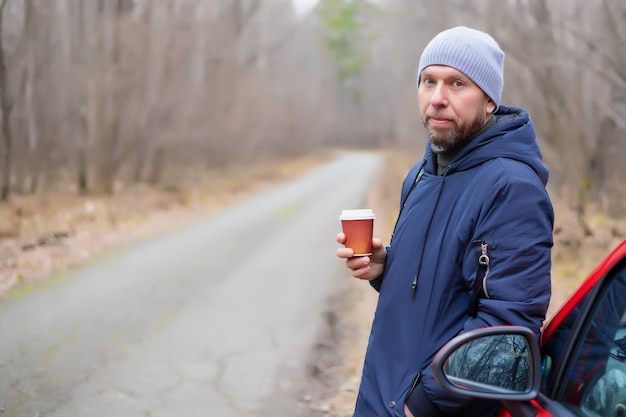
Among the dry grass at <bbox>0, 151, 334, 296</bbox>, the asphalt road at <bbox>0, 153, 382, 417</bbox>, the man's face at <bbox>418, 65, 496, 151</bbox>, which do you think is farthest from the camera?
the dry grass at <bbox>0, 151, 334, 296</bbox>

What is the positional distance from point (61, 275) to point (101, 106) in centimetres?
998

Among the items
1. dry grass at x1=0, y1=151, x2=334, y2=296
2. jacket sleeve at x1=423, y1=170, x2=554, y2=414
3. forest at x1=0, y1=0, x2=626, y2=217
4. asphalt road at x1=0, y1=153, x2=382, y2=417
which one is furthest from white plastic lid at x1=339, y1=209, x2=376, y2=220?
dry grass at x1=0, y1=151, x2=334, y2=296

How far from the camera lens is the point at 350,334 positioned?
748cm

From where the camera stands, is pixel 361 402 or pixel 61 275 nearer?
pixel 361 402

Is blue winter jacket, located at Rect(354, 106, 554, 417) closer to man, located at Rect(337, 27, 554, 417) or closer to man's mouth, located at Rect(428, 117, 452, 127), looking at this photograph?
man, located at Rect(337, 27, 554, 417)

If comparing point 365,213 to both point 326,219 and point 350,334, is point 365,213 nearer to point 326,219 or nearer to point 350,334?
point 350,334

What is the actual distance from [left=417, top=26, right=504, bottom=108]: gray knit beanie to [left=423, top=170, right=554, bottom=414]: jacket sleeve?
0.42 meters

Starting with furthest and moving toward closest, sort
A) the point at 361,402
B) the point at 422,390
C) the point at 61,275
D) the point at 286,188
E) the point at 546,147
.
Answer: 1. the point at 286,188
2. the point at 546,147
3. the point at 61,275
4. the point at 361,402
5. the point at 422,390

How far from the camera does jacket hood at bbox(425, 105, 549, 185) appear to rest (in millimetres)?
2135

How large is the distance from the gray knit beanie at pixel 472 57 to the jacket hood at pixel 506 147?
146 mm

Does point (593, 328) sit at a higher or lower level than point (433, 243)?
lower

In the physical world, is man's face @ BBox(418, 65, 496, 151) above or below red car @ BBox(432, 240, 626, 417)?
above

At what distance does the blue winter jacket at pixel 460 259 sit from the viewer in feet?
6.32

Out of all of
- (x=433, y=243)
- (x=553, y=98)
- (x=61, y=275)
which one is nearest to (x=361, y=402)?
(x=433, y=243)
